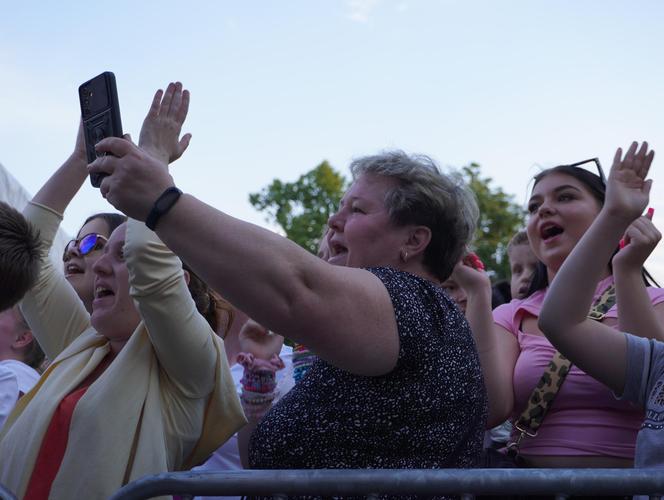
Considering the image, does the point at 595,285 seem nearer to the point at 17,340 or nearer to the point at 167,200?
the point at 167,200

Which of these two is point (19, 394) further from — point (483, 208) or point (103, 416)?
point (483, 208)

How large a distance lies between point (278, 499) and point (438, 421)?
527mm

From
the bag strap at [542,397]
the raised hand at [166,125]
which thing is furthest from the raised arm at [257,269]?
the bag strap at [542,397]

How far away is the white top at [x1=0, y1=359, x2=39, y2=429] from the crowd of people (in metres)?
0.01

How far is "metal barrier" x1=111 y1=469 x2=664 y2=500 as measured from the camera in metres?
1.66

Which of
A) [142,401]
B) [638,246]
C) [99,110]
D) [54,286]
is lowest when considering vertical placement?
[142,401]

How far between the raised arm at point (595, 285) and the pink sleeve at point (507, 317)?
58 cm

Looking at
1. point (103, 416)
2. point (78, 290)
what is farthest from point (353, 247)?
point (78, 290)

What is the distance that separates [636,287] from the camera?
2.64 meters

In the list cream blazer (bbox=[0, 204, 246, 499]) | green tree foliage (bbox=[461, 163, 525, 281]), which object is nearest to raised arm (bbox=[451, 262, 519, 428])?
cream blazer (bbox=[0, 204, 246, 499])

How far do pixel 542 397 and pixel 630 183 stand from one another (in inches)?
31.7

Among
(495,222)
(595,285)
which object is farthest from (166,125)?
(495,222)

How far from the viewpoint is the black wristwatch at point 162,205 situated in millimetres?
1672

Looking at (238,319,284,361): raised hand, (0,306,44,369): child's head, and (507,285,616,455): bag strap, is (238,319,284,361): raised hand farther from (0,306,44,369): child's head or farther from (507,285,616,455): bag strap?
(0,306,44,369): child's head
